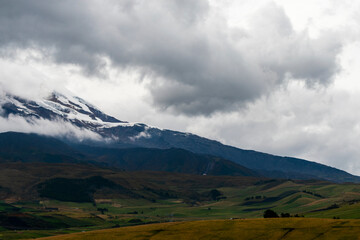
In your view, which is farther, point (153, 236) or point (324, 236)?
point (153, 236)

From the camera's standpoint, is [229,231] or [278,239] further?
[229,231]

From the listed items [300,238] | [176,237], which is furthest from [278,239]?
[176,237]

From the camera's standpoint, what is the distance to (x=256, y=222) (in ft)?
652

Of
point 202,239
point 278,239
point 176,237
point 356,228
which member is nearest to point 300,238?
point 278,239

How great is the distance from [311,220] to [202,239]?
4581 centimetres

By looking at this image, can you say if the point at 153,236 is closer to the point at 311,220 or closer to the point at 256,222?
the point at 256,222

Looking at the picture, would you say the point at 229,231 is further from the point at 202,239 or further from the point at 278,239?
the point at 278,239

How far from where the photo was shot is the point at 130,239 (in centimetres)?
19562

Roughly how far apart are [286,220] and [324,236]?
26963mm

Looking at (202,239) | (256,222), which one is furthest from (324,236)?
(202,239)

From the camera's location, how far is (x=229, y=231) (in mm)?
191625

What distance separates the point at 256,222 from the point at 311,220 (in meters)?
22.8

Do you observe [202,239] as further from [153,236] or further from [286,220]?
[286,220]

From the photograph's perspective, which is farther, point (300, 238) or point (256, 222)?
point (256, 222)
